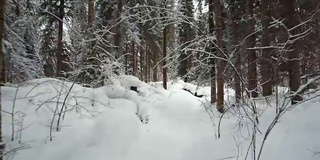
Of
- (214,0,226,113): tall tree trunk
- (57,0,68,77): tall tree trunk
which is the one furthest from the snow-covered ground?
(57,0,68,77): tall tree trunk

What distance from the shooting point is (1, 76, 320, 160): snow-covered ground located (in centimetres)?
434

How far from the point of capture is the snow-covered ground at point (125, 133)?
4.34m

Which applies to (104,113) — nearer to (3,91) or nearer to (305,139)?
(3,91)

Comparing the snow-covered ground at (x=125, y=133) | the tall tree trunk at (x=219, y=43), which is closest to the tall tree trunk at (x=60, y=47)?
the tall tree trunk at (x=219, y=43)

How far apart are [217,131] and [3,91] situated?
4.28 metres

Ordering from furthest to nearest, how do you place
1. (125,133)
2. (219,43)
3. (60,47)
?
(60,47) → (219,43) → (125,133)

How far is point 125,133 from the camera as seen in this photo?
517cm

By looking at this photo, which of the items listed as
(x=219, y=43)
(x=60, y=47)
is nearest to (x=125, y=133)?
(x=219, y=43)

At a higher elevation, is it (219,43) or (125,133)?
(219,43)

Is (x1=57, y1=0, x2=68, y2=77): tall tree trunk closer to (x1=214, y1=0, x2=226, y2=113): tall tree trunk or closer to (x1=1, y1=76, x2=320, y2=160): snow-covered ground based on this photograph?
(x1=214, y1=0, x2=226, y2=113): tall tree trunk

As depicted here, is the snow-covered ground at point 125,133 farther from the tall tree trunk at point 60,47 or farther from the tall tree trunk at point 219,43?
the tall tree trunk at point 60,47

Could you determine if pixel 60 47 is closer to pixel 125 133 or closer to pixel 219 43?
pixel 219 43

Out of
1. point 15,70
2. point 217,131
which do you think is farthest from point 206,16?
point 15,70

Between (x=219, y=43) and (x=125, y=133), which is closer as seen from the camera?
(x=125, y=133)
